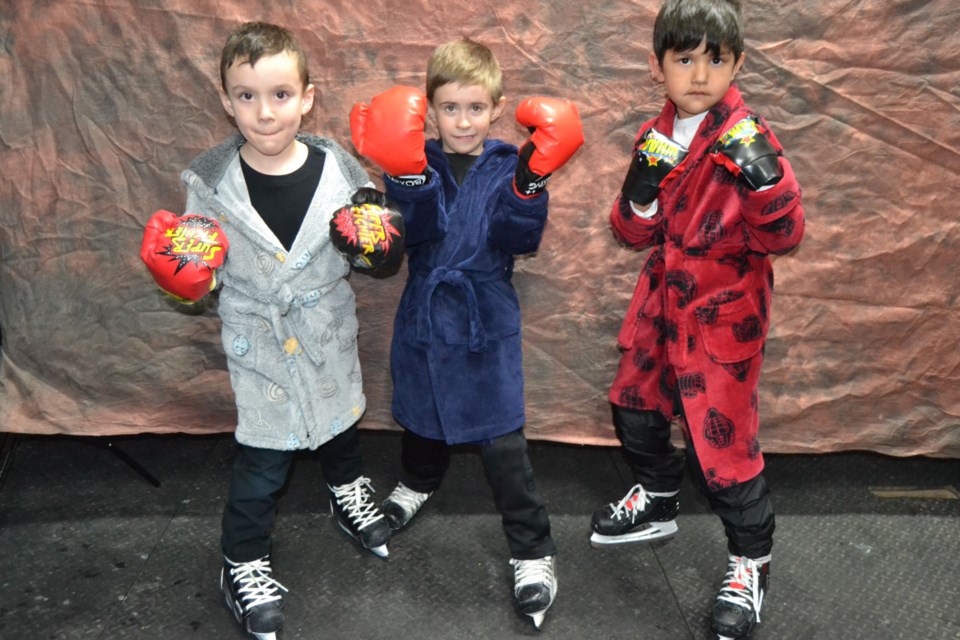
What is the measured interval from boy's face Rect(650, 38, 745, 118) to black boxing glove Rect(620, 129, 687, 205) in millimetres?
82

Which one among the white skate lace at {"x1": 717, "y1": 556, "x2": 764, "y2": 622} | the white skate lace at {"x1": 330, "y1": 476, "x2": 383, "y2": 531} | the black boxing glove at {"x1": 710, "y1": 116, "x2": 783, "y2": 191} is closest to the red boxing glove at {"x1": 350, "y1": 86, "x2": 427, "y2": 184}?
the black boxing glove at {"x1": 710, "y1": 116, "x2": 783, "y2": 191}

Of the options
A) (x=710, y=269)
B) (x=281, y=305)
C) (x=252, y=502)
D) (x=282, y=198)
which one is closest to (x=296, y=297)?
(x=281, y=305)

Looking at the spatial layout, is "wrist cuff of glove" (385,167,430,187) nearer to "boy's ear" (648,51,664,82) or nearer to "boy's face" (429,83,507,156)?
"boy's face" (429,83,507,156)

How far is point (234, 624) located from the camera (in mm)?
1845

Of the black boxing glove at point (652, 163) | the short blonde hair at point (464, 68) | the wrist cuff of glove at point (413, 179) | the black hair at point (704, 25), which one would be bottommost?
the wrist cuff of glove at point (413, 179)

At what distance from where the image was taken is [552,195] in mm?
2123

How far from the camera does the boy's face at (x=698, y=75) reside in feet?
5.25

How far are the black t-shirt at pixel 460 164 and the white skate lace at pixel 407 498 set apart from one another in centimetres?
81

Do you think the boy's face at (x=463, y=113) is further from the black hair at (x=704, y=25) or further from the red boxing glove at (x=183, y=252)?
the red boxing glove at (x=183, y=252)

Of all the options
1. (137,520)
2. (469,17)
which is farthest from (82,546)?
(469,17)

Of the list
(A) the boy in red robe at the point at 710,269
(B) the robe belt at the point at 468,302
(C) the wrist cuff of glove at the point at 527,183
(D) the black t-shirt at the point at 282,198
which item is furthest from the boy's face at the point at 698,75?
(D) the black t-shirt at the point at 282,198

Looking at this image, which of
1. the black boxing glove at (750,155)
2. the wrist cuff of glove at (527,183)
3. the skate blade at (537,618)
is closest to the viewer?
the black boxing glove at (750,155)

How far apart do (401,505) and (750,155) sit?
116 centimetres

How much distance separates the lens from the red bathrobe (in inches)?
65.9
